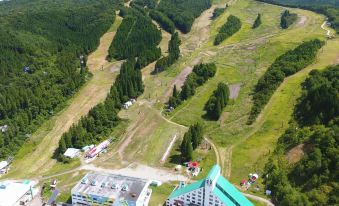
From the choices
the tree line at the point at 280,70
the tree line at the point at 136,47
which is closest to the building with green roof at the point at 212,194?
the tree line at the point at 280,70

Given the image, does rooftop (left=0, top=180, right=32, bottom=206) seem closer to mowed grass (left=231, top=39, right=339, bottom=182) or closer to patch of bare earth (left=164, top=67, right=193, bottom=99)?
mowed grass (left=231, top=39, right=339, bottom=182)

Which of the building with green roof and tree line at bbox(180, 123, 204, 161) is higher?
the building with green roof

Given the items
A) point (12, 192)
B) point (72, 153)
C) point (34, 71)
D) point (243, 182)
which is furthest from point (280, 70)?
point (12, 192)

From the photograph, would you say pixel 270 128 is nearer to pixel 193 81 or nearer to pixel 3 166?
pixel 193 81

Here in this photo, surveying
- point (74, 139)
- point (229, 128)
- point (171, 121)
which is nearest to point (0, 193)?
point (74, 139)

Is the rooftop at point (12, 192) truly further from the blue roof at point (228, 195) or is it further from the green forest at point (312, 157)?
the green forest at point (312, 157)

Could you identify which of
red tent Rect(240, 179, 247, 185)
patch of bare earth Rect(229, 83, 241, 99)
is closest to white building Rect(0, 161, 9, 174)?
red tent Rect(240, 179, 247, 185)
